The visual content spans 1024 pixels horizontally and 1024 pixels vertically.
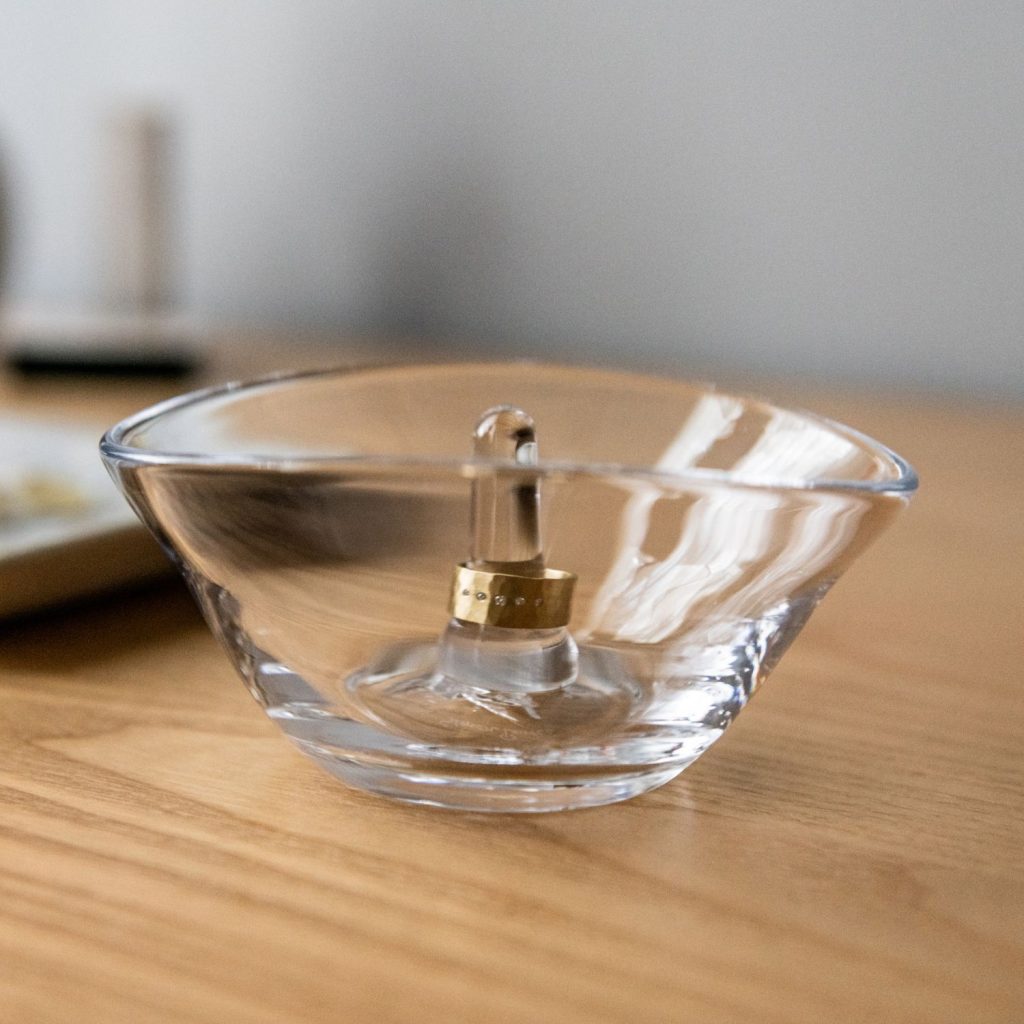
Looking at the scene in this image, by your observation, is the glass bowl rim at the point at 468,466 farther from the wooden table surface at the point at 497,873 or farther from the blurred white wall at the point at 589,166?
the blurred white wall at the point at 589,166

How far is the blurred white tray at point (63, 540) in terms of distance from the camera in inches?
14.3

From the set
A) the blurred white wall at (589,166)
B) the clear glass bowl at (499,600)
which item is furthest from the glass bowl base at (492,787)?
the blurred white wall at (589,166)

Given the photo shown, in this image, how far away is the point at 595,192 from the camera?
3.64 ft

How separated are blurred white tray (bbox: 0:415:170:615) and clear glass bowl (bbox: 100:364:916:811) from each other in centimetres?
10

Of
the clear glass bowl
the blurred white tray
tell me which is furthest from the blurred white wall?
the clear glass bowl

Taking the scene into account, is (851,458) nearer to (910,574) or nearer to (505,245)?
(910,574)

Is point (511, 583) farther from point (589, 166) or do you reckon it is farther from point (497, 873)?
point (589, 166)

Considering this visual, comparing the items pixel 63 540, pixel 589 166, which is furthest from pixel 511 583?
pixel 589 166

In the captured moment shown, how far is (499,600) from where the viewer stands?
10.2 inches

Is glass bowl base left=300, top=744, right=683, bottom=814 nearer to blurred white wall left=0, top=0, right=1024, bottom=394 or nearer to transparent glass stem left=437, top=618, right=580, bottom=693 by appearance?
transparent glass stem left=437, top=618, right=580, bottom=693

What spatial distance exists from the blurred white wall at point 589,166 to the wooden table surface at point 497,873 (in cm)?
71

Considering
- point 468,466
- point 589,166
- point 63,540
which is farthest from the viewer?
point 589,166

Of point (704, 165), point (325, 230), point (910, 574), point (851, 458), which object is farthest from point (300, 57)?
point (851, 458)

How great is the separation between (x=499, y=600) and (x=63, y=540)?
170 millimetres
